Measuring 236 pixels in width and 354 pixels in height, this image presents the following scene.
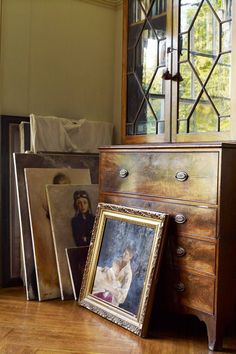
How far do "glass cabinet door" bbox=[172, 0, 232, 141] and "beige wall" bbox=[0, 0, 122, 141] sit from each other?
917 mm

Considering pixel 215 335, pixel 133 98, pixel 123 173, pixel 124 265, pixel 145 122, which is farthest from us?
pixel 133 98

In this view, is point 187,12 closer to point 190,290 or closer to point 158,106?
point 158,106

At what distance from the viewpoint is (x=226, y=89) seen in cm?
232

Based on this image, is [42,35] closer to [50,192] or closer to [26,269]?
[50,192]

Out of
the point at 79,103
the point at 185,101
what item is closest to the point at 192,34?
the point at 185,101

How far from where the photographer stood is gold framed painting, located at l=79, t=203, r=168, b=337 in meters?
2.22

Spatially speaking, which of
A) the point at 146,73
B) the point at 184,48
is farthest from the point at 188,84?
the point at 146,73

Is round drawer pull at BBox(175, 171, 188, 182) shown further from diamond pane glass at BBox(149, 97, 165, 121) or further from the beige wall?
the beige wall

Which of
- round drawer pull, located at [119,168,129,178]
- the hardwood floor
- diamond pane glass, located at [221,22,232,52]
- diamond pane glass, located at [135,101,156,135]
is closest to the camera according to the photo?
the hardwood floor

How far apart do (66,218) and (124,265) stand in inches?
23.7

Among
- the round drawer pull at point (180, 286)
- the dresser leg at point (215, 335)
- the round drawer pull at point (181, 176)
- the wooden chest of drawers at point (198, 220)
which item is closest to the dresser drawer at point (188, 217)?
the wooden chest of drawers at point (198, 220)

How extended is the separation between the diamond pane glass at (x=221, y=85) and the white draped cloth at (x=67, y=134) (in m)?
1.09

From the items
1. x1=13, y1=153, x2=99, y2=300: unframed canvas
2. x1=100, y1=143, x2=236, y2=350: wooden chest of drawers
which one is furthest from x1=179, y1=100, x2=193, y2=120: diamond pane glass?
x1=13, y1=153, x2=99, y2=300: unframed canvas

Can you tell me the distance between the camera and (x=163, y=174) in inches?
90.3
